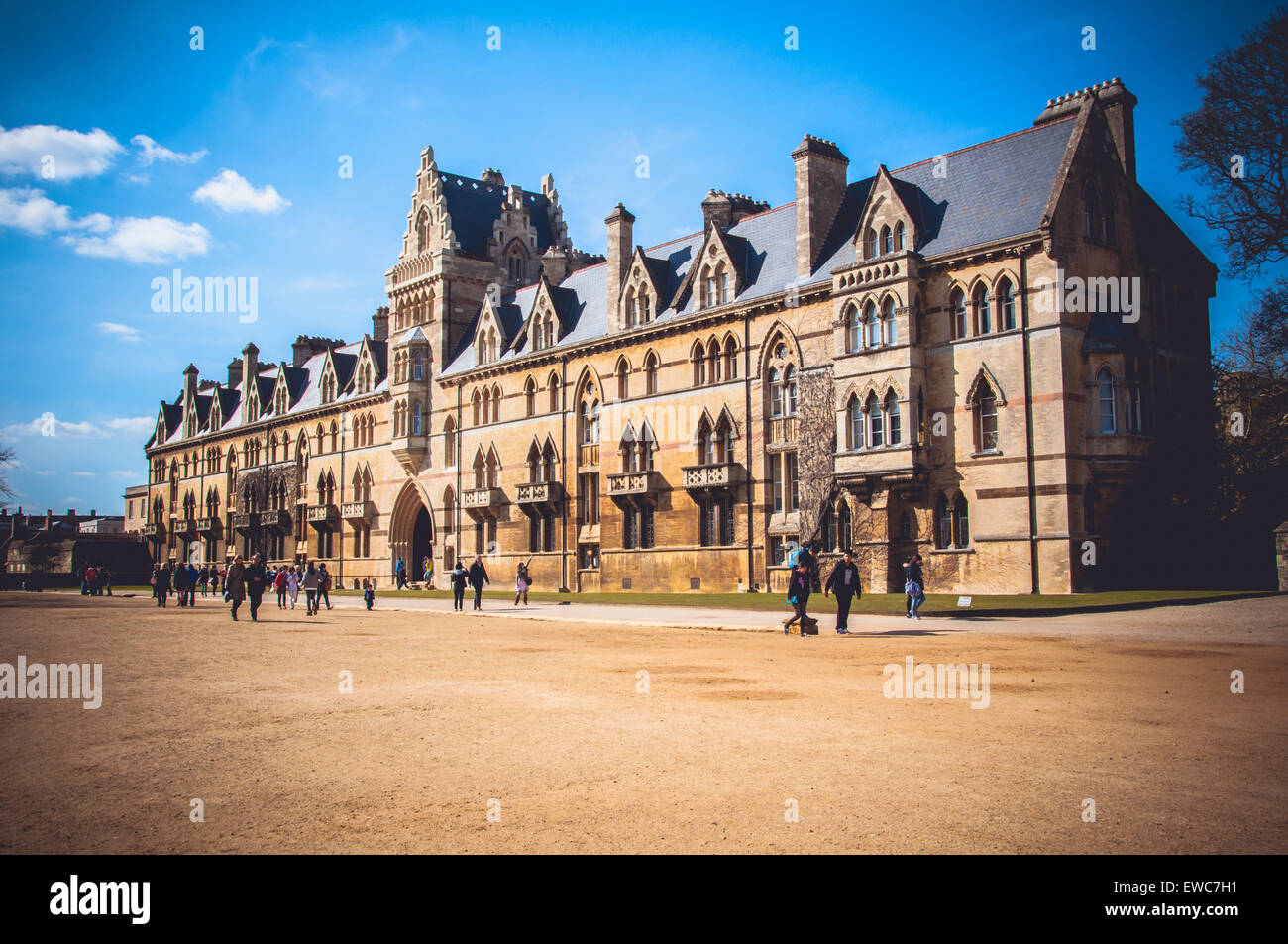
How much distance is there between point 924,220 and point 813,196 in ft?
17.8

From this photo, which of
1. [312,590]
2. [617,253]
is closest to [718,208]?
[617,253]

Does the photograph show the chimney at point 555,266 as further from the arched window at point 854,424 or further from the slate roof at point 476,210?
the arched window at point 854,424

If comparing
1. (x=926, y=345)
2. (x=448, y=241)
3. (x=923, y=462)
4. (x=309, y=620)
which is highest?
(x=448, y=241)

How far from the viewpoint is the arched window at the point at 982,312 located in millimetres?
34250

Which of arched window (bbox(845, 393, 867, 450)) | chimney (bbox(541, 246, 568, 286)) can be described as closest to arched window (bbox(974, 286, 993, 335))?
arched window (bbox(845, 393, 867, 450))

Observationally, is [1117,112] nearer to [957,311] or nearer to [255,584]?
[957,311]

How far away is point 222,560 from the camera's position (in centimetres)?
8600

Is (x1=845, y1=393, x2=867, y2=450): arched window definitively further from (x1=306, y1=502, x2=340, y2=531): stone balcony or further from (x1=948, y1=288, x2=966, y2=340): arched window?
(x1=306, y1=502, x2=340, y2=531): stone balcony

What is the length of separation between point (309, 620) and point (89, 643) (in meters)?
9.83

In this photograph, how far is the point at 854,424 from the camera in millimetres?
37312

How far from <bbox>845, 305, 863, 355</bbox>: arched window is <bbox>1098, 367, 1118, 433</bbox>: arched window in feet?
28.1

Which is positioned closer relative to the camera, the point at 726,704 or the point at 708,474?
the point at 726,704
